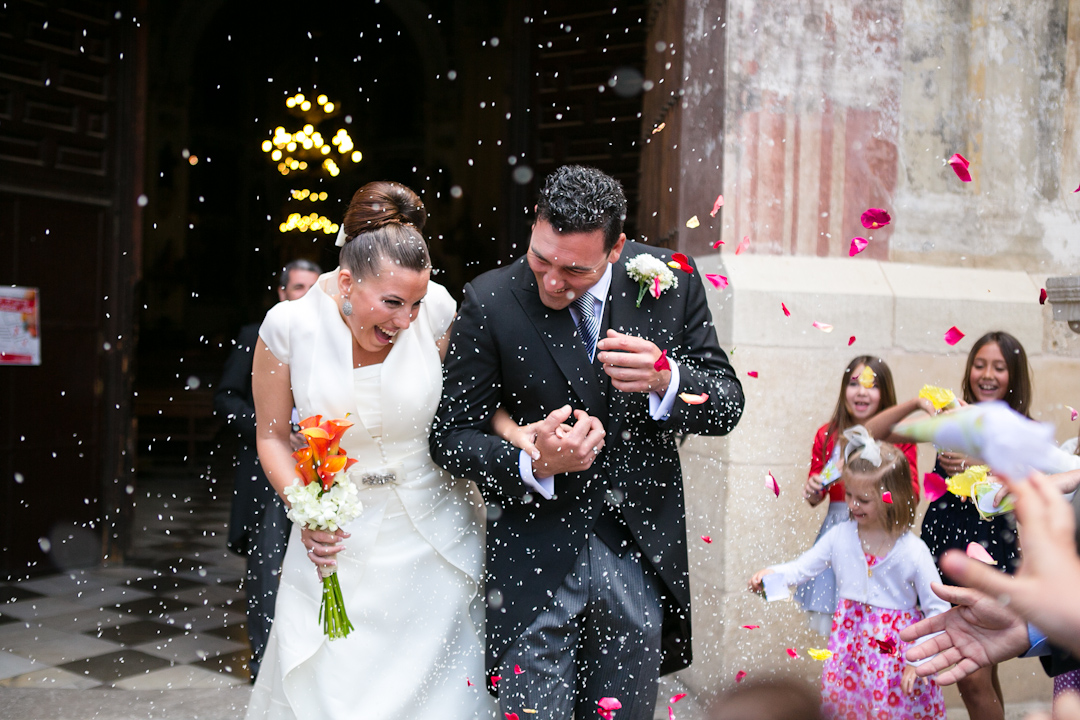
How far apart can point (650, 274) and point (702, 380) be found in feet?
1.06

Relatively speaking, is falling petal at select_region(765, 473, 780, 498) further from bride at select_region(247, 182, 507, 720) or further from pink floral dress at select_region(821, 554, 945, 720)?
bride at select_region(247, 182, 507, 720)

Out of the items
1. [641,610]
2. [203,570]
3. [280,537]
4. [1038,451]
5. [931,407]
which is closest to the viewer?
[1038,451]

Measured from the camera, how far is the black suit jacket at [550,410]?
2422mm

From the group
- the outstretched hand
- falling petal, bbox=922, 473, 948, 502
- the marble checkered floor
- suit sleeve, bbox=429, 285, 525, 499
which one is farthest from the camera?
the marble checkered floor

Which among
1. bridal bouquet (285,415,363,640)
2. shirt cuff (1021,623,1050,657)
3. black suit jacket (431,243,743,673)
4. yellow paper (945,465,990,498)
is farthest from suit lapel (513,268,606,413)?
yellow paper (945,465,990,498)

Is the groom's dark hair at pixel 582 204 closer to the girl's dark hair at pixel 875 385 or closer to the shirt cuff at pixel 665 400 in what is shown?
the shirt cuff at pixel 665 400

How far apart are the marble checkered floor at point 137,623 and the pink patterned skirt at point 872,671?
286 centimetres

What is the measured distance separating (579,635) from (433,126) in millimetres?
12029

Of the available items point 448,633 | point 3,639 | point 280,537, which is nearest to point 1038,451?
point 448,633

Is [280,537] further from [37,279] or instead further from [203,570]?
[37,279]

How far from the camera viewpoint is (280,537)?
14.1 ft

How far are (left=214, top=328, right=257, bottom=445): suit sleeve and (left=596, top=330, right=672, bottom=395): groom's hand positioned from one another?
2.68 metres

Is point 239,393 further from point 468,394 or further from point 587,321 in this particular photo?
point 587,321

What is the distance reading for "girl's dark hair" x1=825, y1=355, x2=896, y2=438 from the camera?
3.93 m
